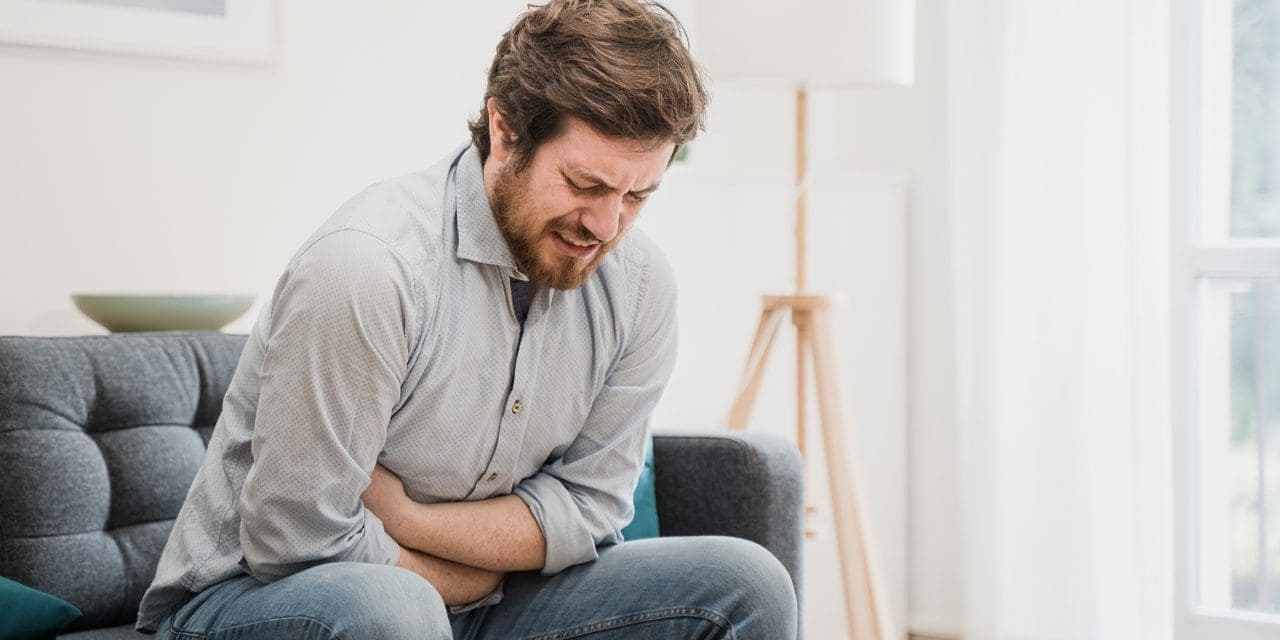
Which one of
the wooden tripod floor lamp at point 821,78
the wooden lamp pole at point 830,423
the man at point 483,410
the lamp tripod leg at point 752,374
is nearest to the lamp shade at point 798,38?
the wooden tripod floor lamp at point 821,78

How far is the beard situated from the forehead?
6 centimetres

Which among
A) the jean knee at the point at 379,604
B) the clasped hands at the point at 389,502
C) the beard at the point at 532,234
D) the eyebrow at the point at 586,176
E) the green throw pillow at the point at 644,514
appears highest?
the eyebrow at the point at 586,176

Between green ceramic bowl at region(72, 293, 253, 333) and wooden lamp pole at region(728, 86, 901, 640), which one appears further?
wooden lamp pole at region(728, 86, 901, 640)

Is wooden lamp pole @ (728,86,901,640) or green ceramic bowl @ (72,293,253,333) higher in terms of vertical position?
green ceramic bowl @ (72,293,253,333)

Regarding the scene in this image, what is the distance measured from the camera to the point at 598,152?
146 cm

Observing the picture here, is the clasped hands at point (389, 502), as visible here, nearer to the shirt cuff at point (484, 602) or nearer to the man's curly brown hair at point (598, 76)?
the shirt cuff at point (484, 602)

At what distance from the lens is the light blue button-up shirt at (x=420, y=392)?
1.36 meters

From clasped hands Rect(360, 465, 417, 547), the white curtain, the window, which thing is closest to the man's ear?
clasped hands Rect(360, 465, 417, 547)

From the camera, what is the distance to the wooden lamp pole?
100 inches

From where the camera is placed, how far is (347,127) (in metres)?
2.62

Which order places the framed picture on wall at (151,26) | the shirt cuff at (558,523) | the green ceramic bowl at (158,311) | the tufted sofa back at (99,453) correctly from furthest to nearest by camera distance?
the framed picture on wall at (151,26) < the green ceramic bowl at (158,311) < the tufted sofa back at (99,453) < the shirt cuff at (558,523)

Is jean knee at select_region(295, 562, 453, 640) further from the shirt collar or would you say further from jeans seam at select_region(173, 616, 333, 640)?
the shirt collar

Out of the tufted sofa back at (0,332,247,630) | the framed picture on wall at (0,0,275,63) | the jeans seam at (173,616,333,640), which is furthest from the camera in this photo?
the framed picture on wall at (0,0,275,63)

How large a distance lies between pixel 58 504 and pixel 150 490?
0.15 meters
